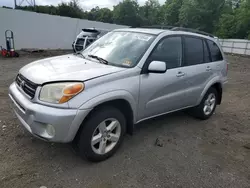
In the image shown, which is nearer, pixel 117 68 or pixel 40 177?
pixel 40 177

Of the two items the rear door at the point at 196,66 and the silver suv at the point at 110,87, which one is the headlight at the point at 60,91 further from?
the rear door at the point at 196,66

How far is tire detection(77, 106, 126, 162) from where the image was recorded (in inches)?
111

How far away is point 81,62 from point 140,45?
0.94m

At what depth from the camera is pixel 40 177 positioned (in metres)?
2.74

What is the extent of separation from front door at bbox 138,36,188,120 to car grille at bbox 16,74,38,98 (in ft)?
4.66

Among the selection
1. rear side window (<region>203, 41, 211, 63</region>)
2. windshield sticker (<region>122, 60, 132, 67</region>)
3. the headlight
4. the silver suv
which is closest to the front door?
the silver suv

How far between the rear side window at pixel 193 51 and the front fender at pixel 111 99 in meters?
1.45

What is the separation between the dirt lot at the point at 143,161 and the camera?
2.77 m

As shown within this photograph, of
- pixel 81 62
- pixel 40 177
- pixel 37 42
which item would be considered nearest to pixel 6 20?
pixel 37 42

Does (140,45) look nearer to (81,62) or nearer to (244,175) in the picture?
(81,62)

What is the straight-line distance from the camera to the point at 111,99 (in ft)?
9.48

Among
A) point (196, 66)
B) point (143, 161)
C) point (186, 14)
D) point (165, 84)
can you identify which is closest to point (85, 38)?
point (196, 66)

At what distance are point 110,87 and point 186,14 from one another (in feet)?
136

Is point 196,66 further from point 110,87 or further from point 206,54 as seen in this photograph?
point 110,87
